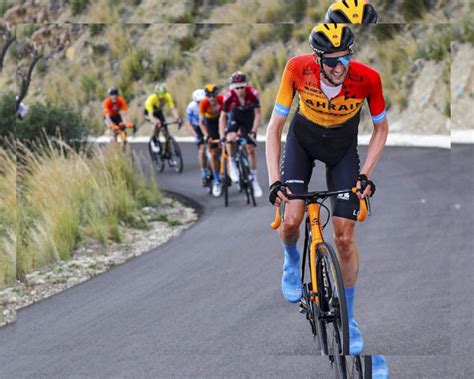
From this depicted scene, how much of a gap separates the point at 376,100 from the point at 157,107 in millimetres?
2071

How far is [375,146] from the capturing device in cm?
761

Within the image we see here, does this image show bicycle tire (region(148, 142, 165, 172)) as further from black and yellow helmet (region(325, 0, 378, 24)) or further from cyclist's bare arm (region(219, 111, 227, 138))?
black and yellow helmet (region(325, 0, 378, 24))

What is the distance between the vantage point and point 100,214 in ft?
30.3

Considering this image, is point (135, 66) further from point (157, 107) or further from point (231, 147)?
point (231, 147)

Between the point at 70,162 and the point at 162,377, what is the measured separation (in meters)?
2.05

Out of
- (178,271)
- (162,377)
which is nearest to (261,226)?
(178,271)

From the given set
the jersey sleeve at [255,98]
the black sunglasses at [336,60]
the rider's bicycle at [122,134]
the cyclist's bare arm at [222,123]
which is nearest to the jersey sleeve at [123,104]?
the rider's bicycle at [122,134]

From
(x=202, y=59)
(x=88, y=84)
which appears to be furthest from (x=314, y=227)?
(x=88, y=84)

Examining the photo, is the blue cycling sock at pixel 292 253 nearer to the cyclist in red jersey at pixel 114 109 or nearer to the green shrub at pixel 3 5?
the cyclist in red jersey at pixel 114 109

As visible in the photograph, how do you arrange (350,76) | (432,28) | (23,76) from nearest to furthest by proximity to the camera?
1. (350,76)
2. (432,28)
3. (23,76)

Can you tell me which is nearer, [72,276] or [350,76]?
[350,76]

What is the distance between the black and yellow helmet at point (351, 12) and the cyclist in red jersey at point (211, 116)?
3.72 feet

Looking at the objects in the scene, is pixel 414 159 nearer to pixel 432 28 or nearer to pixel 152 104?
pixel 432 28

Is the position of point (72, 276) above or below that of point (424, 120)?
below
